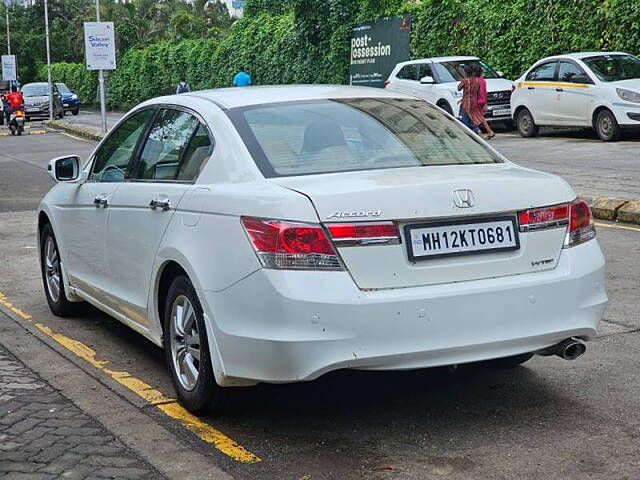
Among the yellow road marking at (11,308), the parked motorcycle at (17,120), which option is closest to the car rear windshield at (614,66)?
the yellow road marking at (11,308)

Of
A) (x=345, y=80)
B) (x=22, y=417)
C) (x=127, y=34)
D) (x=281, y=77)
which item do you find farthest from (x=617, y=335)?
(x=127, y=34)

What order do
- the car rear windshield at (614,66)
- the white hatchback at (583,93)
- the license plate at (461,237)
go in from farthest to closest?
the car rear windshield at (614,66)
the white hatchback at (583,93)
the license plate at (461,237)

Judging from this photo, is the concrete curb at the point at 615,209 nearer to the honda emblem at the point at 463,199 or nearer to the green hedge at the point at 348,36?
the honda emblem at the point at 463,199

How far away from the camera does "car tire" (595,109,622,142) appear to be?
20.1 meters

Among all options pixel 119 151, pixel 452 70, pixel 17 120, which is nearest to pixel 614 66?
pixel 452 70

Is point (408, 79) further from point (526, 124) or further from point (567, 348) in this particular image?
point (567, 348)

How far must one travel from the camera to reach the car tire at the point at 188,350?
5.09 meters

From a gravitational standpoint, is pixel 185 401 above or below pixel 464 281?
below

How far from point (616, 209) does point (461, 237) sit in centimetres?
752

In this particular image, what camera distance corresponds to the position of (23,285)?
916 centimetres

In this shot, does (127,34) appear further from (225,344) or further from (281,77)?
(225,344)

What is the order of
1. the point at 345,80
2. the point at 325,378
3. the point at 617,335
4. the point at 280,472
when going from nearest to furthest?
1. the point at 280,472
2. the point at 325,378
3. the point at 617,335
4. the point at 345,80

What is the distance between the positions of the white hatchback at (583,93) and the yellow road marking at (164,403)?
14819mm

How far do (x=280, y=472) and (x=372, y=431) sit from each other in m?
0.65
